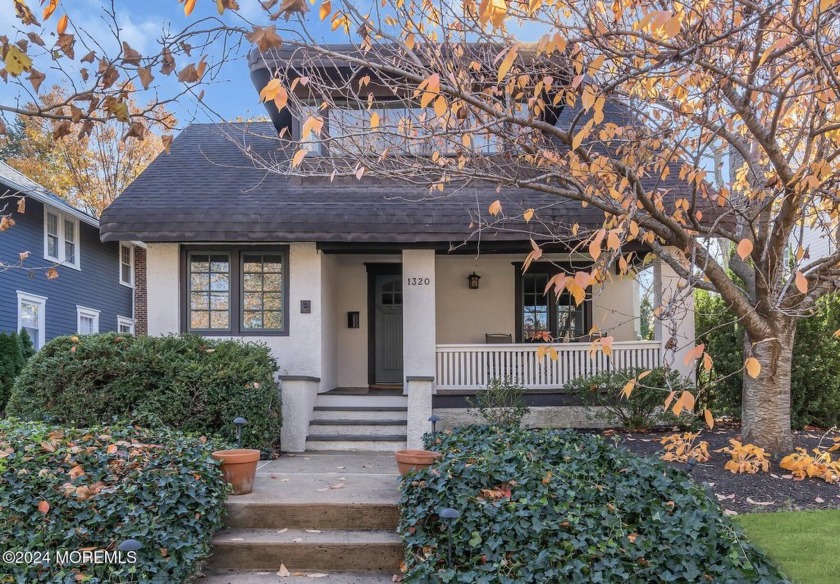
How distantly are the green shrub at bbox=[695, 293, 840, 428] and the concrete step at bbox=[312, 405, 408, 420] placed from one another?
4.80 m

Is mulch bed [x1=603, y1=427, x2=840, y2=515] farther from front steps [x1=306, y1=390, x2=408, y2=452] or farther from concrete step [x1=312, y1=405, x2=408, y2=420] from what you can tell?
concrete step [x1=312, y1=405, x2=408, y2=420]

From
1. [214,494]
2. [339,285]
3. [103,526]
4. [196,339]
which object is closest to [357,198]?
[339,285]

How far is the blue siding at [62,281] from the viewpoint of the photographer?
48.9 ft

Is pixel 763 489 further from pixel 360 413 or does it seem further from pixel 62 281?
pixel 62 281

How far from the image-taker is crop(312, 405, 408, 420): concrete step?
8.99m

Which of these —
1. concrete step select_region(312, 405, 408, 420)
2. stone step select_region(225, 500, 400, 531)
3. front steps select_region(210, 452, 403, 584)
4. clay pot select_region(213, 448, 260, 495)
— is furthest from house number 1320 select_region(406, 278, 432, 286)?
stone step select_region(225, 500, 400, 531)

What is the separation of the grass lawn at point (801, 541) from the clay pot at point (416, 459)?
2510 millimetres

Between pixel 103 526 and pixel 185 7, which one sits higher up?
pixel 185 7

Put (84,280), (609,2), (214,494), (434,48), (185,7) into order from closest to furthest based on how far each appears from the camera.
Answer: (185,7) < (214,494) < (434,48) < (609,2) < (84,280)

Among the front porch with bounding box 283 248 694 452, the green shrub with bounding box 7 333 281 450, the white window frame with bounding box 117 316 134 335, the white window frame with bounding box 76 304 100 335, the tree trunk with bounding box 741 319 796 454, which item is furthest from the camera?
the white window frame with bounding box 117 316 134 335

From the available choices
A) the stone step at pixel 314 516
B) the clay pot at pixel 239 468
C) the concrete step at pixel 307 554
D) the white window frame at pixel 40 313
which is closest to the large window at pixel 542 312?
the stone step at pixel 314 516

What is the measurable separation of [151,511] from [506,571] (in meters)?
2.50

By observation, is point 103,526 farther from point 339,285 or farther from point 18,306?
point 18,306

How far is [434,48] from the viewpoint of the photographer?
5500 millimetres
